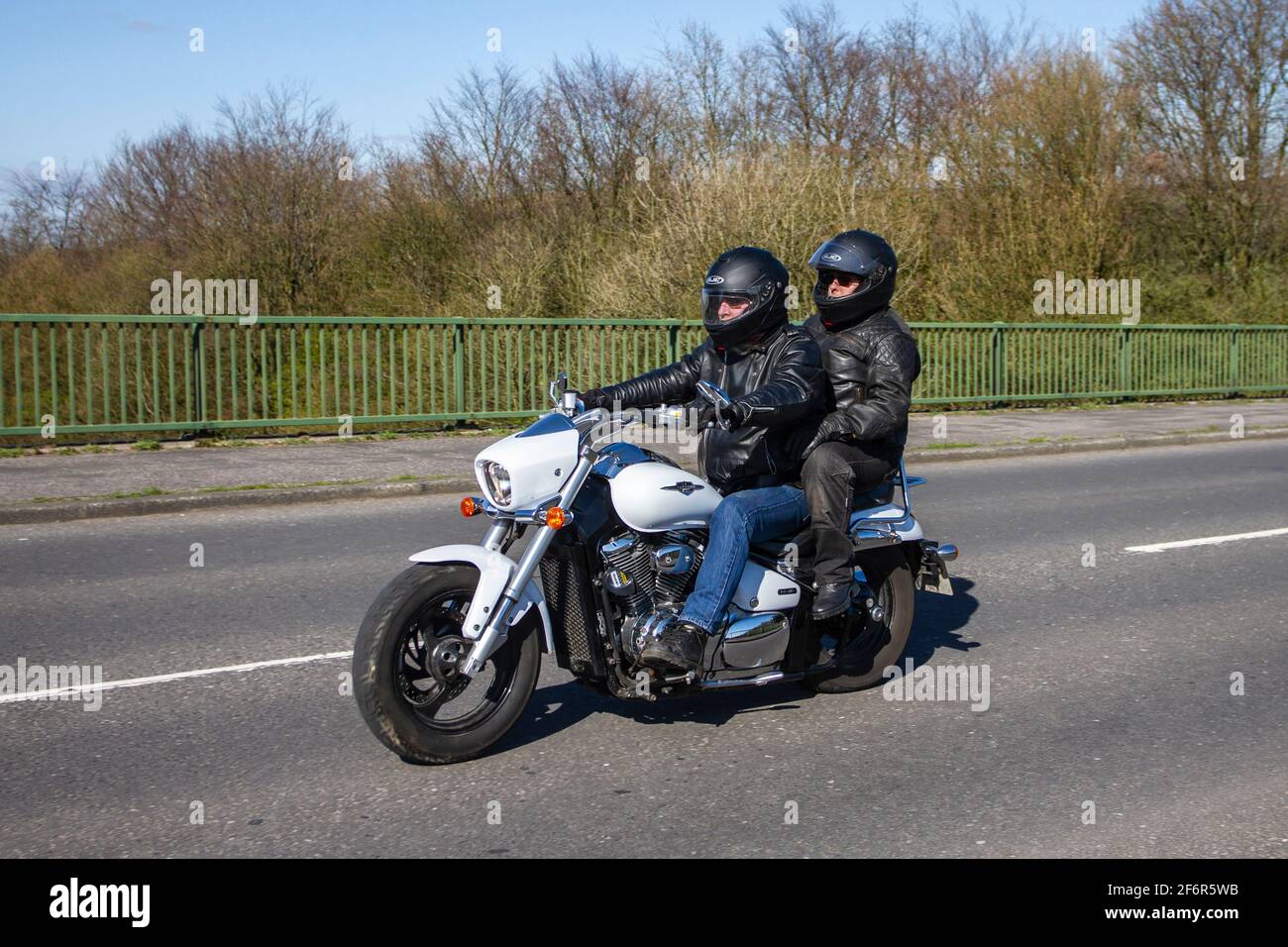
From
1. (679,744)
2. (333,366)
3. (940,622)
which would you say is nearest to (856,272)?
(679,744)

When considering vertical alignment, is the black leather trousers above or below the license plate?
above

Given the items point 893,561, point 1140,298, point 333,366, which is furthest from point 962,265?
point 893,561

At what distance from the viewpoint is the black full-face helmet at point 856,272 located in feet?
18.7

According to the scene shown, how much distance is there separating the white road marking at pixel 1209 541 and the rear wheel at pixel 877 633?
4083mm

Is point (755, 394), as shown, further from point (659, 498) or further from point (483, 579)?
point (483, 579)

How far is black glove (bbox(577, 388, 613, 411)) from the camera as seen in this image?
5.14 metres

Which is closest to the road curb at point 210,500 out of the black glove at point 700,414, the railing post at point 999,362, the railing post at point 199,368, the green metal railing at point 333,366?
the green metal railing at point 333,366

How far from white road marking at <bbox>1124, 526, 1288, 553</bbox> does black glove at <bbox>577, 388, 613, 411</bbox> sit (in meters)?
5.46

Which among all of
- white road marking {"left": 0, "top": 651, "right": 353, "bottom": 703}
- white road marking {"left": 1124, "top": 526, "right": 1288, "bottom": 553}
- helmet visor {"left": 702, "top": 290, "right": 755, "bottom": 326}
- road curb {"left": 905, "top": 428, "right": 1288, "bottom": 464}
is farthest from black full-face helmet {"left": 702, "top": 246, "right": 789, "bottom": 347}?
road curb {"left": 905, "top": 428, "right": 1288, "bottom": 464}

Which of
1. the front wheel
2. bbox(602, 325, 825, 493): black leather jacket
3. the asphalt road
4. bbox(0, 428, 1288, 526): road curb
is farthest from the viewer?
bbox(0, 428, 1288, 526): road curb

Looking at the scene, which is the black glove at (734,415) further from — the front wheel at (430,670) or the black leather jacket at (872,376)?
the front wheel at (430,670)

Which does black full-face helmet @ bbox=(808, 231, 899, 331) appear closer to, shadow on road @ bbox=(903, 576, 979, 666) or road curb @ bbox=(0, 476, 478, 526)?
shadow on road @ bbox=(903, 576, 979, 666)
